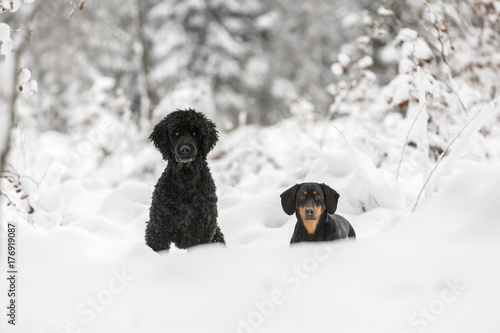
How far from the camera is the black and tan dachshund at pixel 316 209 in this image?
3510 mm

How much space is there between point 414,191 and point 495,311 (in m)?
2.55

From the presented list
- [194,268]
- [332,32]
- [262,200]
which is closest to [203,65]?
[332,32]

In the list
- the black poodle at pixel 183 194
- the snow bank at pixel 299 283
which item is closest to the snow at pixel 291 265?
the snow bank at pixel 299 283

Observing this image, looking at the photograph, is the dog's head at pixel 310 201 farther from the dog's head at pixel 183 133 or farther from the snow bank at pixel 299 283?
the dog's head at pixel 183 133

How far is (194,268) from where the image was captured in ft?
9.14

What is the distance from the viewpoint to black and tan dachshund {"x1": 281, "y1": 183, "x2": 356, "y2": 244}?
351cm

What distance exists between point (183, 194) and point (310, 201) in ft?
3.30

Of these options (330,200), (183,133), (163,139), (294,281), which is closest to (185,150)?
(183,133)

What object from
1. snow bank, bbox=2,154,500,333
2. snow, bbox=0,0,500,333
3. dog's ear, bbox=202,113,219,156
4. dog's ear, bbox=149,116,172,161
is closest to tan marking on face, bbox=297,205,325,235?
snow, bbox=0,0,500,333

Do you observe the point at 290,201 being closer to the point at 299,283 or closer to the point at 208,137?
the point at 208,137

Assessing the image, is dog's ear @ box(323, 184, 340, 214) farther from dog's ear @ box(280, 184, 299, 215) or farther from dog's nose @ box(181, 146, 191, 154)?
dog's nose @ box(181, 146, 191, 154)

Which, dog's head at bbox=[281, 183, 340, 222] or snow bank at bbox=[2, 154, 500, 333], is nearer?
snow bank at bbox=[2, 154, 500, 333]

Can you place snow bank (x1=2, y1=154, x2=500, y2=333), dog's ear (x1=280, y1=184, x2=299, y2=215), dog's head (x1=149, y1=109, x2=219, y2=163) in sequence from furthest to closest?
dog's head (x1=149, y1=109, x2=219, y2=163), dog's ear (x1=280, y1=184, x2=299, y2=215), snow bank (x1=2, y1=154, x2=500, y2=333)

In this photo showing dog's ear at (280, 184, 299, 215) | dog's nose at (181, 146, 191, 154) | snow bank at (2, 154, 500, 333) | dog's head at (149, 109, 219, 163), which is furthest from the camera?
dog's head at (149, 109, 219, 163)
